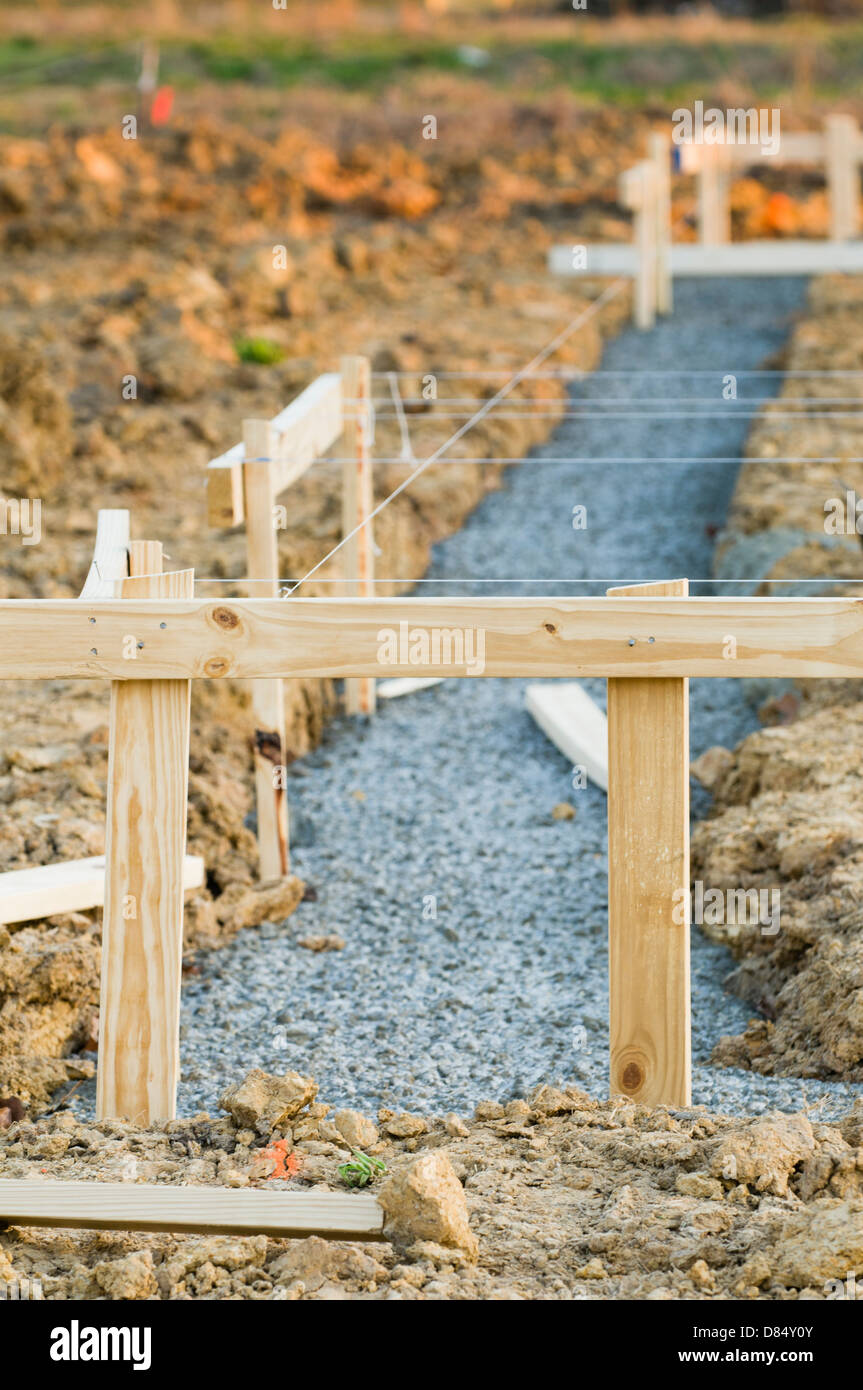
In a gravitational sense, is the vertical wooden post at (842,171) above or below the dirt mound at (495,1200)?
above

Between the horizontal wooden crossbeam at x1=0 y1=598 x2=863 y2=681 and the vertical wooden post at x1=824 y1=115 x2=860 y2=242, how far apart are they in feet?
42.0

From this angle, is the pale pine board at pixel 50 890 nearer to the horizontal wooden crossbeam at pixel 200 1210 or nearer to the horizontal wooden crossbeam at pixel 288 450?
the horizontal wooden crossbeam at pixel 288 450

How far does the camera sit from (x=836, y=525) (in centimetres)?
702

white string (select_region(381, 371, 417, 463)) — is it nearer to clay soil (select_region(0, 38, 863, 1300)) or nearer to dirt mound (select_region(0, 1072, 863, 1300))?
clay soil (select_region(0, 38, 863, 1300))

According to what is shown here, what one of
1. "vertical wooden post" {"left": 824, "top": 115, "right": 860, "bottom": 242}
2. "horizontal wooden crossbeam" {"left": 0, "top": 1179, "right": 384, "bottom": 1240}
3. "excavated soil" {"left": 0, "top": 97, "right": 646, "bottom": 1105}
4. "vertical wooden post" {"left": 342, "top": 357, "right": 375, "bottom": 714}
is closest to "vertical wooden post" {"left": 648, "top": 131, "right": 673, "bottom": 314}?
"excavated soil" {"left": 0, "top": 97, "right": 646, "bottom": 1105}

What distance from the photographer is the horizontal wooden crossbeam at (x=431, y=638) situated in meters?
2.96

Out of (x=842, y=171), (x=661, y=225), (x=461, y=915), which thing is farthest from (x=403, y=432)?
(x=842, y=171)

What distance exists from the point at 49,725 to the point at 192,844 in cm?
96

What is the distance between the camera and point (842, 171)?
14.5 m

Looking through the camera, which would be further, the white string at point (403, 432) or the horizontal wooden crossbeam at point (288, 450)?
the white string at point (403, 432)

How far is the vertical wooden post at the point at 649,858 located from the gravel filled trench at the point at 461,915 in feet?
2.06

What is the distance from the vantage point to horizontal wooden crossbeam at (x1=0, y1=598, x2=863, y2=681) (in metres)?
2.96

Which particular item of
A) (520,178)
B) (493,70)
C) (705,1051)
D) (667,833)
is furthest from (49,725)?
(493,70)

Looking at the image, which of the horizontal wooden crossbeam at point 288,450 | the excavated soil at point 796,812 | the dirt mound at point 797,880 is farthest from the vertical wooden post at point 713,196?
the dirt mound at point 797,880
